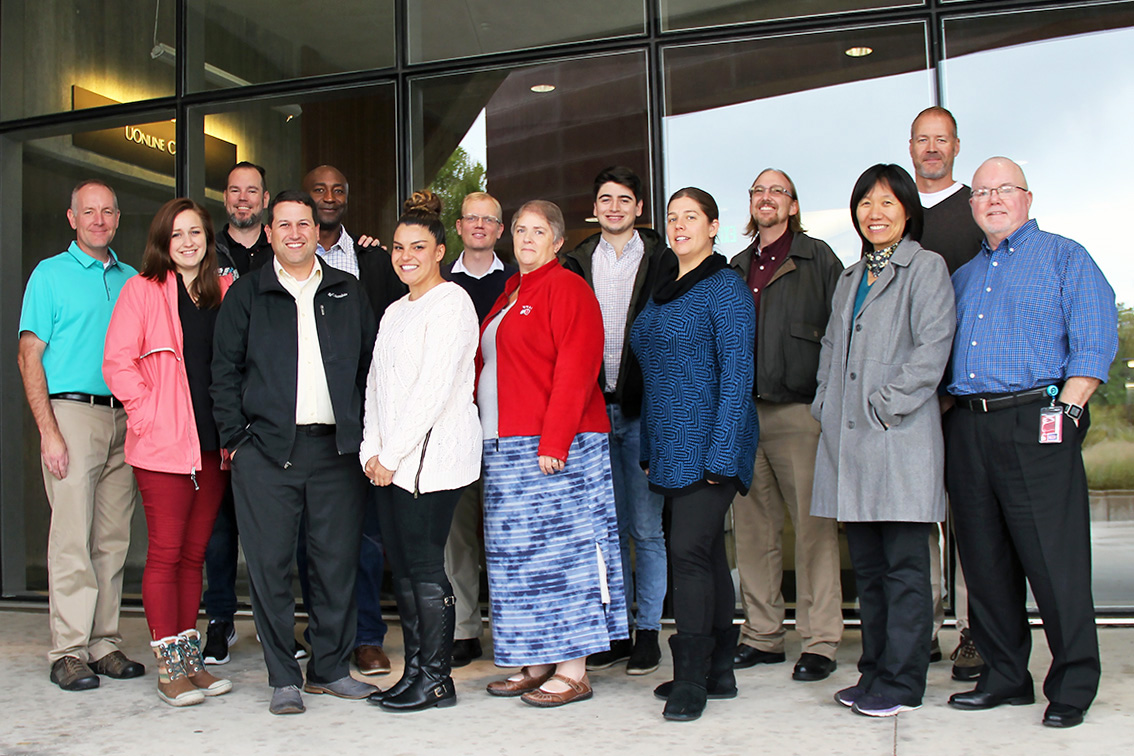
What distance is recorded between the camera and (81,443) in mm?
4121

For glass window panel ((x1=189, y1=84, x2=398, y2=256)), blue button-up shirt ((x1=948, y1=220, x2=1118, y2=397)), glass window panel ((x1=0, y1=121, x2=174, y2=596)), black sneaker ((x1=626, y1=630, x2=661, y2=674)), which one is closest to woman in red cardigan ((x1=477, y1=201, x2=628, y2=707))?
black sneaker ((x1=626, y1=630, x2=661, y2=674))

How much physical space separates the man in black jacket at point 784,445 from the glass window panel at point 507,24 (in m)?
1.64

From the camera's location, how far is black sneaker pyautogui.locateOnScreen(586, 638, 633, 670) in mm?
4117

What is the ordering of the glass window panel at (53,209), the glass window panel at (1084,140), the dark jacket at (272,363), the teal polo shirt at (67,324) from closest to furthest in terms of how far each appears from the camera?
the dark jacket at (272,363), the teal polo shirt at (67,324), the glass window panel at (1084,140), the glass window panel at (53,209)

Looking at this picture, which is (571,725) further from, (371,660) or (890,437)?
(890,437)

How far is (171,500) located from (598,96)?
2.99 m

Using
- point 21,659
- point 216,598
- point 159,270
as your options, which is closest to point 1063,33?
point 159,270

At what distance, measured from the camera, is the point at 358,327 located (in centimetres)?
384

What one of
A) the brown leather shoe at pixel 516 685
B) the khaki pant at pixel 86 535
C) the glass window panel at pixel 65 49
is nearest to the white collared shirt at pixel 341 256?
the khaki pant at pixel 86 535

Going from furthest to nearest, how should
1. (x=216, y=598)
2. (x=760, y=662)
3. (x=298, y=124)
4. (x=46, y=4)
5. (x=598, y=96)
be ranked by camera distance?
(x=46, y=4), (x=298, y=124), (x=598, y=96), (x=216, y=598), (x=760, y=662)

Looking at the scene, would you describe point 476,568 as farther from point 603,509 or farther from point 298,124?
point 298,124

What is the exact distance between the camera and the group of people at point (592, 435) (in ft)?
11.0

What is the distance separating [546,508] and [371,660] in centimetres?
113

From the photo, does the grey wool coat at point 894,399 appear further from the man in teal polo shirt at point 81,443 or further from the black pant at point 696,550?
the man in teal polo shirt at point 81,443
